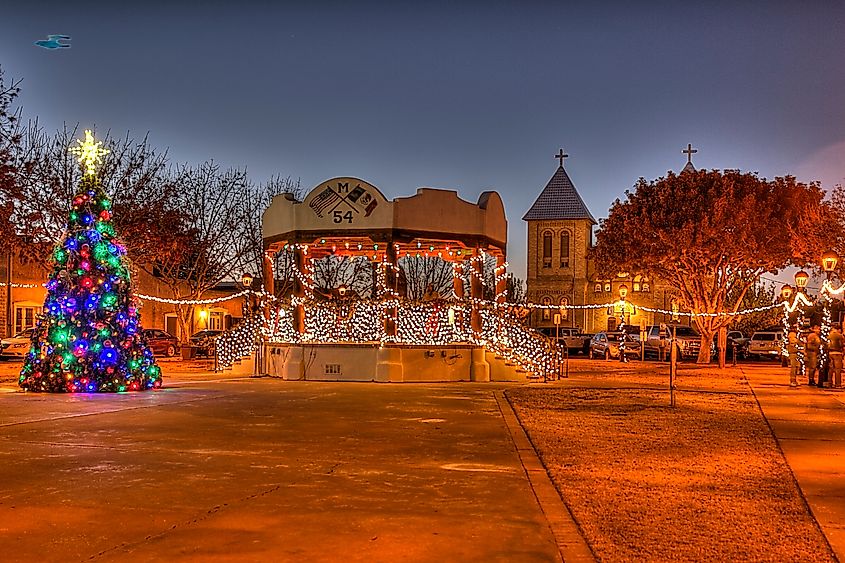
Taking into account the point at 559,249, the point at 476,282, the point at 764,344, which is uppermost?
the point at 559,249

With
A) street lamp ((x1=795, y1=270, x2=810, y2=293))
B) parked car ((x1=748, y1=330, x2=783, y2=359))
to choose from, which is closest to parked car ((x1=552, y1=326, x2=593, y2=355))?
parked car ((x1=748, y1=330, x2=783, y2=359))

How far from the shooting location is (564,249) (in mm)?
74062

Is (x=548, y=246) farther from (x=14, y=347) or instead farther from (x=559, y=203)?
(x=14, y=347)

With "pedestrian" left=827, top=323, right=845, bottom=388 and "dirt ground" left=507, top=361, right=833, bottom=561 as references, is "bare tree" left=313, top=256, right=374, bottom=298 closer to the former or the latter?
"pedestrian" left=827, top=323, right=845, bottom=388

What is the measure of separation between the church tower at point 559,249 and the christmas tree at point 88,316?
5635 centimetres

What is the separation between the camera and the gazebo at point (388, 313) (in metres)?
23.5

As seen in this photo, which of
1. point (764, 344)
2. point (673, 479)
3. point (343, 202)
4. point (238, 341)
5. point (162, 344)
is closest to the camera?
point (673, 479)

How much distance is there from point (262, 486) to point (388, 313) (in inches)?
586

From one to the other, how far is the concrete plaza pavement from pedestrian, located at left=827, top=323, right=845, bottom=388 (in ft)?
40.6

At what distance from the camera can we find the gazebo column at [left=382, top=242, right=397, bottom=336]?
23.5 metres

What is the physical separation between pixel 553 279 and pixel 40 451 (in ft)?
215

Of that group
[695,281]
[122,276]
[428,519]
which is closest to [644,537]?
[428,519]

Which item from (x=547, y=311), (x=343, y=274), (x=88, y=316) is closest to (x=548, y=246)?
(x=547, y=311)

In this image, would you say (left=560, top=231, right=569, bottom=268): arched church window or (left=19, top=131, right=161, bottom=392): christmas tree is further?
(left=560, top=231, right=569, bottom=268): arched church window
